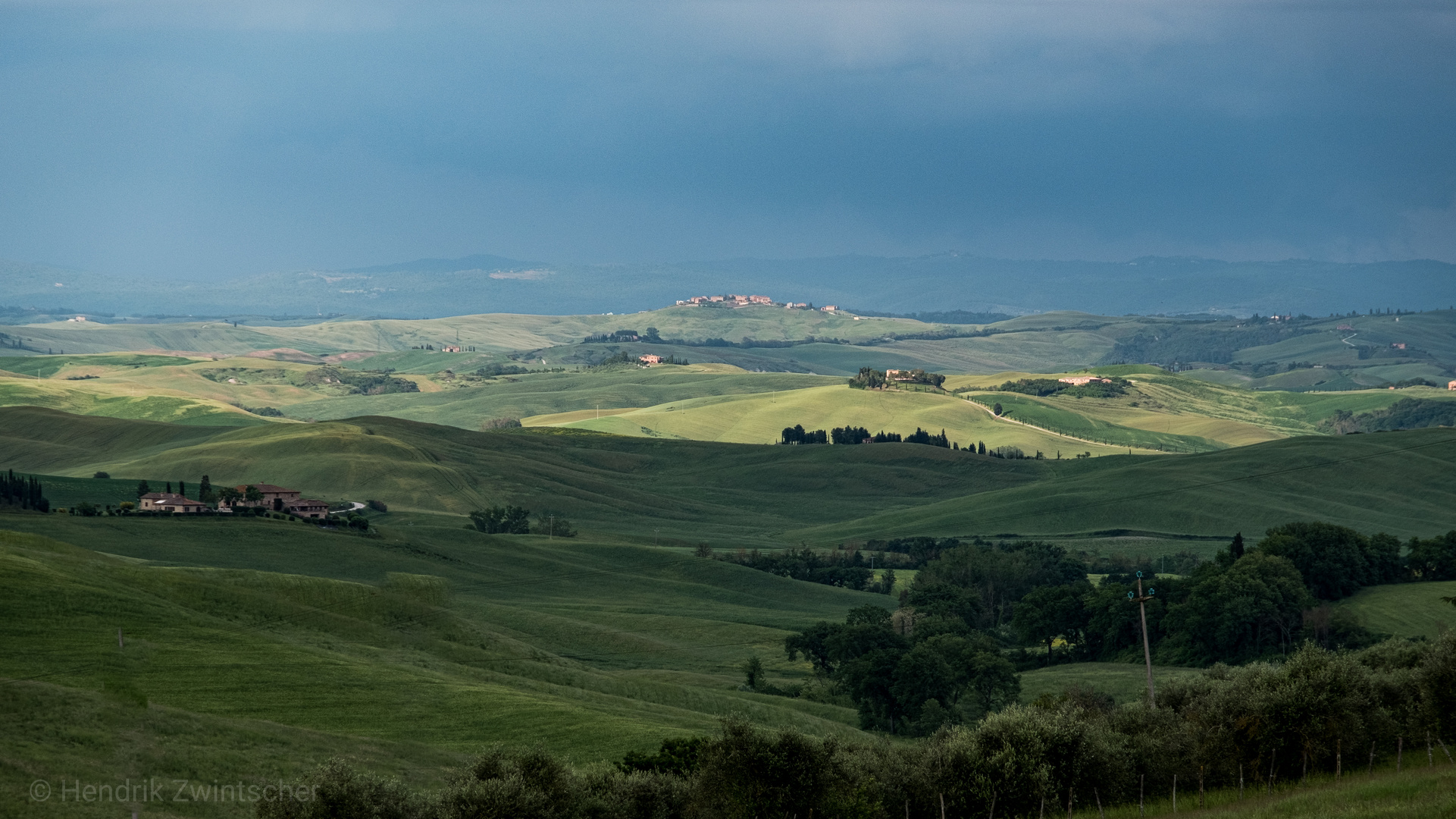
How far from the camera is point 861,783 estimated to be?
45.8 m

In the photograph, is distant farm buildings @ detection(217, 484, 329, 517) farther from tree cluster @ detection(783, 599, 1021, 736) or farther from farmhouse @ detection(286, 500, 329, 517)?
tree cluster @ detection(783, 599, 1021, 736)

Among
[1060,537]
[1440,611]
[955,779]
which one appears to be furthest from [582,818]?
[1060,537]

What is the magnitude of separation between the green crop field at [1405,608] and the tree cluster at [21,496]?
120 m

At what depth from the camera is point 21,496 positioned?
5507 inches

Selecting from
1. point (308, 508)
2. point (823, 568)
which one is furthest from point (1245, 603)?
point (308, 508)

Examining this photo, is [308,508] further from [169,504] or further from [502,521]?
[502,521]

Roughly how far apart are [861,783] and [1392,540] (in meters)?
96.1

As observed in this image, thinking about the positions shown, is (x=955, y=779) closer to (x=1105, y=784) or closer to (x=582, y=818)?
(x=1105, y=784)

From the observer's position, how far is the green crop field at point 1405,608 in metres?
108

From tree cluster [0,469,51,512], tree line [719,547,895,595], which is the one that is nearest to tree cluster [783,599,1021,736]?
tree line [719,547,895,595]

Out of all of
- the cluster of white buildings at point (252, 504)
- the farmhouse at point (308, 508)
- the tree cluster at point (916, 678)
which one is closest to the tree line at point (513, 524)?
the farmhouse at point (308, 508)

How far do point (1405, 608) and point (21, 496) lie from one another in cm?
12666

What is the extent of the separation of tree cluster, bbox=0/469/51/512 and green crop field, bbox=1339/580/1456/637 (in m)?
120

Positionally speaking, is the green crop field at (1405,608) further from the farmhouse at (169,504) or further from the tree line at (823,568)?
the farmhouse at (169,504)
